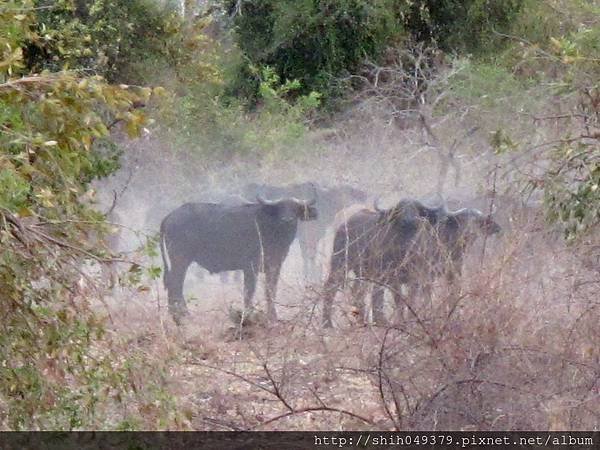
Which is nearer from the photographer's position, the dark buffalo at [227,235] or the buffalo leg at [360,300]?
the buffalo leg at [360,300]

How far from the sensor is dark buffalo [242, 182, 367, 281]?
45.3ft

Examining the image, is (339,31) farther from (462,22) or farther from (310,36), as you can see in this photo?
(462,22)

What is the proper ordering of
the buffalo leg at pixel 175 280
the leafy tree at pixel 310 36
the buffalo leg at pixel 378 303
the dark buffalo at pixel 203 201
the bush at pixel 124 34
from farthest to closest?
the leafy tree at pixel 310 36 < the dark buffalo at pixel 203 201 < the buffalo leg at pixel 175 280 < the bush at pixel 124 34 < the buffalo leg at pixel 378 303

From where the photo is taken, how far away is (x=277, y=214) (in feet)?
44.1

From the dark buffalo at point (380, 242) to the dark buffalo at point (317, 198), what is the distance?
1453 mm

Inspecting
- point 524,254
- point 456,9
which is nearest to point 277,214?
point 524,254

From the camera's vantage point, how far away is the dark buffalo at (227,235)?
13.4 metres

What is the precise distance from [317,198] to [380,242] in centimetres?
355

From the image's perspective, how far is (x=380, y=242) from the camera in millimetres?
10812

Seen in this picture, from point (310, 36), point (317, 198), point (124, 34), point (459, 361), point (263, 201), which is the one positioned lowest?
point (317, 198)

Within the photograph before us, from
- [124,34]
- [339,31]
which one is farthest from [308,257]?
[339,31]

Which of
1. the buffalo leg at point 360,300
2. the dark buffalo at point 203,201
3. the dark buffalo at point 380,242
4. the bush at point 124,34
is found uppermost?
the bush at point 124,34

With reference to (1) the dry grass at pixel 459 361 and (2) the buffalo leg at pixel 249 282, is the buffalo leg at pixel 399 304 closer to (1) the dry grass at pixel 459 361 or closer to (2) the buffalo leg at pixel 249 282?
(1) the dry grass at pixel 459 361

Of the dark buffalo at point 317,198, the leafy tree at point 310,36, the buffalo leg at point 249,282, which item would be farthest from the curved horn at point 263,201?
the leafy tree at point 310,36
